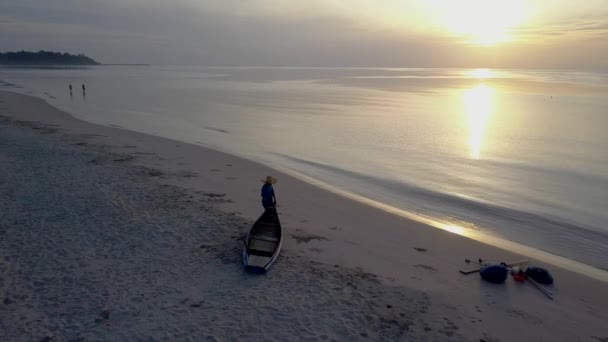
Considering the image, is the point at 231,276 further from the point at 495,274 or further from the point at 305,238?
the point at 495,274

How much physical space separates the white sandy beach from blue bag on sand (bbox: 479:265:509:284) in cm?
26

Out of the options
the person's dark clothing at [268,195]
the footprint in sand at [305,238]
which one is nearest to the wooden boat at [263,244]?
the person's dark clothing at [268,195]

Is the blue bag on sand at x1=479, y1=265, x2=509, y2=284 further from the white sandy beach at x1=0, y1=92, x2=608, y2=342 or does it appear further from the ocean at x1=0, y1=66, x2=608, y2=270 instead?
the ocean at x1=0, y1=66, x2=608, y2=270

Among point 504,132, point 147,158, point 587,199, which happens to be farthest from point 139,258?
point 504,132

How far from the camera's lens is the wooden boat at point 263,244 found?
1033 cm

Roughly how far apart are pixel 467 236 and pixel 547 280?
344cm

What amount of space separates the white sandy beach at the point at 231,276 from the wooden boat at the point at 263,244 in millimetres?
285

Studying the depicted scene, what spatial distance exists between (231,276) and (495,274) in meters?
6.18

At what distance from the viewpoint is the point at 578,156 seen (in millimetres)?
25531

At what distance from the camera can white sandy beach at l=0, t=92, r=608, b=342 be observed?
834 cm

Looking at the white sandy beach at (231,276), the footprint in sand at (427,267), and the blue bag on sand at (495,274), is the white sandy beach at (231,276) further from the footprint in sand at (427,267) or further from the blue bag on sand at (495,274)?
the blue bag on sand at (495,274)

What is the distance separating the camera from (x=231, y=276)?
1012cm

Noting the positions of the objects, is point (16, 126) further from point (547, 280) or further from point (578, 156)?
point (578, 156)

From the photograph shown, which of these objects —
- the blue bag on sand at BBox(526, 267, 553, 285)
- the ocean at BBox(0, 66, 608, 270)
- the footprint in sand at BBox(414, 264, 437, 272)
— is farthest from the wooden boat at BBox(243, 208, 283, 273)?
the ocean at BBox(0, 66, 608, 270)
